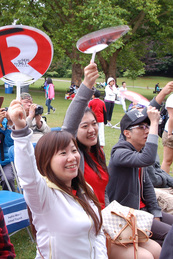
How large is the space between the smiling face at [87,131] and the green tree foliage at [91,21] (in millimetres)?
16060

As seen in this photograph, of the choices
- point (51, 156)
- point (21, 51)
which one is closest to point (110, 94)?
point (21, 51)

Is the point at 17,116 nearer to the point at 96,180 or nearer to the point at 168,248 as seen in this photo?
the point at 168,248

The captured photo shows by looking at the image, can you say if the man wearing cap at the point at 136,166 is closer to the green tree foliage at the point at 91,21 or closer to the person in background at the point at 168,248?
the person in background at the point at 168,248

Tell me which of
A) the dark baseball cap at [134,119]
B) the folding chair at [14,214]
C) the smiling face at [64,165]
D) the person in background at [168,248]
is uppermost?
the dark baseball cap at [134,119]

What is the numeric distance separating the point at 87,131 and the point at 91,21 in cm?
1779

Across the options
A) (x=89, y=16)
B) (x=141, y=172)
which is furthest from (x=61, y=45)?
(x=141, y=172)

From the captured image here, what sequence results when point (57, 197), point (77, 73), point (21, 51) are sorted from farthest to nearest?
point (77, 73) → point (21, 51) → point (57, 197)

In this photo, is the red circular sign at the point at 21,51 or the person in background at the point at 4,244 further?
the red circular sign at the point at 21,51

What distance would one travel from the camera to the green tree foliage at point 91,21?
62.8 ft

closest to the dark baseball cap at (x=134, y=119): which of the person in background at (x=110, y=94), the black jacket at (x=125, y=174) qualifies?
the black jacket at (x=125, y=174)

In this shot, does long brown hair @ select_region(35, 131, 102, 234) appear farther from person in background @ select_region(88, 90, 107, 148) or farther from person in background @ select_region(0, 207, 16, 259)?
person in background @ select_region(88, 90, 107, 148)

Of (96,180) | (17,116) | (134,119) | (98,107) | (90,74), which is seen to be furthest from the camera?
(98,107)

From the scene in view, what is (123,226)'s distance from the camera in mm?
2385

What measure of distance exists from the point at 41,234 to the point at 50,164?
0.39 metres
